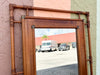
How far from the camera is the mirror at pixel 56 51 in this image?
132cm

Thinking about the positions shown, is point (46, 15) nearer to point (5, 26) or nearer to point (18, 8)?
point (18, 8)

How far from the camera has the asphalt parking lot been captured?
4.33ft

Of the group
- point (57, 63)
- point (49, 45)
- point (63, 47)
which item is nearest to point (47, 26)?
point (49, 45)

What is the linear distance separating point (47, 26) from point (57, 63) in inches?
18.6

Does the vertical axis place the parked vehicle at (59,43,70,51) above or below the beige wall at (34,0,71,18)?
below

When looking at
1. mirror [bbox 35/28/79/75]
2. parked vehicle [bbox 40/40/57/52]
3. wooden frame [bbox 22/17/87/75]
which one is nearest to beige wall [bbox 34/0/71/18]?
wooden frame [bbox 22/17/87/75]

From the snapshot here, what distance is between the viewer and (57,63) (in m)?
1.39

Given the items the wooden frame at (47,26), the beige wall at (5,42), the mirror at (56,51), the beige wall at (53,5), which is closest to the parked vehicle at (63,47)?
the mirror at (56,51)

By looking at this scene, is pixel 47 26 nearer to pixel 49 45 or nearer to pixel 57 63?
pixel 49 45

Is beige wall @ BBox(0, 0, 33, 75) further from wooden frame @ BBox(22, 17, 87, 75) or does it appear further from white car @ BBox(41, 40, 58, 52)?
white car @ BBox(41, 40, 58, 52)

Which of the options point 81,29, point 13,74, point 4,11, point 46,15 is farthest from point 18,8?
point 81,29

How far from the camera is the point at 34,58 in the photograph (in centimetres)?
126

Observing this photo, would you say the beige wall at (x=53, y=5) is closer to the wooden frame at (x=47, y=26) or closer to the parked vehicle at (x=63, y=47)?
the wooden frame at (x=47, y=26)

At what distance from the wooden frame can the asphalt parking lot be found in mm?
66
